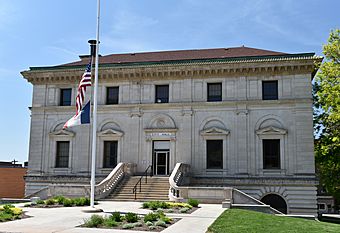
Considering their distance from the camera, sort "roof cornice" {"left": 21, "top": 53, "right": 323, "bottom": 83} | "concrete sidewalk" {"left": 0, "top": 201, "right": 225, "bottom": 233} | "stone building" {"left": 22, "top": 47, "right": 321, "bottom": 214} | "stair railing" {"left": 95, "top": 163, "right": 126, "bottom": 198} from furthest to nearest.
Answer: "roof cornice" {"left": 21, "top": 53, "right": 323, "bottom": 83}
"stone building" {"left": 22, "top": 47, "right": 321, "bottom": 214}
"stair railing" {"left": 95, "top": 163, "right": 126, "bottom": 198}
"concrete sidewalk" {"left": 0, "top": 201, "right": 225, "bottom": 233}

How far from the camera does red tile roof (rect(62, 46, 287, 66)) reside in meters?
38.2

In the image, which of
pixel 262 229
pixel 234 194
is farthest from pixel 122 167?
pixel 262 229

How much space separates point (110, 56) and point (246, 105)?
58.0 feet

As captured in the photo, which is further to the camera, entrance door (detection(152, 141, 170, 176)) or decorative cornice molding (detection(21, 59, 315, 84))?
entrance door (detection(152, 141, 170, 176))

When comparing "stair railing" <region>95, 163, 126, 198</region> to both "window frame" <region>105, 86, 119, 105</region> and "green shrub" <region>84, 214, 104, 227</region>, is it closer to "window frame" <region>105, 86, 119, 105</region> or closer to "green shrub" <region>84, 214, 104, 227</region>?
"window frame" <region>105, 86, 119, 105</region>

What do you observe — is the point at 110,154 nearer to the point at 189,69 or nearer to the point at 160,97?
the point at 160,97

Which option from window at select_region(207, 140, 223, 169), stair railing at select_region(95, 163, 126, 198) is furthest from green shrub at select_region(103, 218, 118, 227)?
window at select_region(207, 140, 223, 169)

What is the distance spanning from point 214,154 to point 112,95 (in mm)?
10890

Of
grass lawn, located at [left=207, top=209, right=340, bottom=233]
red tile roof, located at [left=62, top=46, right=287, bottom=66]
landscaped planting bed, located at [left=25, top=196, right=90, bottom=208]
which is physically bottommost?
landscaped planting bed, located at [left=25, top=196, right=90, bottom=208]

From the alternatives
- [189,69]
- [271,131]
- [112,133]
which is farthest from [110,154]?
[271,131]

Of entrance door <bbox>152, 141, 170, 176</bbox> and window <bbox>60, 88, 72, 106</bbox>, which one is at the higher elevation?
window <bbox>60, 88, 72, 106</bbox>

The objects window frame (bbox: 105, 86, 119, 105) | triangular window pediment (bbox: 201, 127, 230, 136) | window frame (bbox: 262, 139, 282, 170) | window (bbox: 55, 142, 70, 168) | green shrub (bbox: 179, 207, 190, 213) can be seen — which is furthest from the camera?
window (bbox: 55, 142, 70, 168)

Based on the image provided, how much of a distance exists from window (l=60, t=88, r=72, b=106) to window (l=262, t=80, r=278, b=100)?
17.9 metres

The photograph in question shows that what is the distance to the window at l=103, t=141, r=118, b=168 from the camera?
118ft
